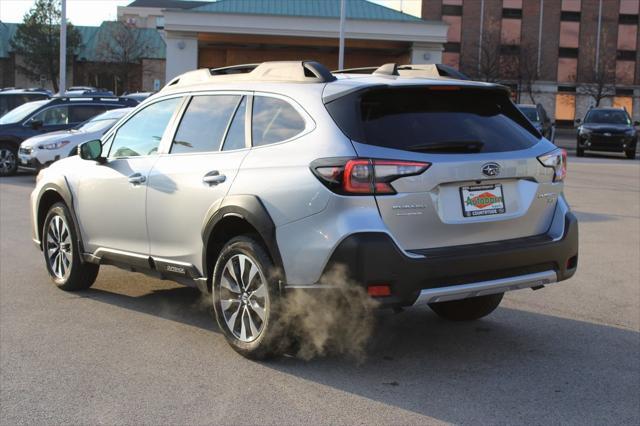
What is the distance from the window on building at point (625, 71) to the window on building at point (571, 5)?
642cm

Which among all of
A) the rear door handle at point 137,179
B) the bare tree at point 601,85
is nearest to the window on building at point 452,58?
the bare tree at point 601,85

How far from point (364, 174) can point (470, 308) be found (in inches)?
82.6

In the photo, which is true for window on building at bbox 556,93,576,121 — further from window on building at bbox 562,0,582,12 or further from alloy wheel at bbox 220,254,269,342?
alloy wheel at bbox 220,254,269,342

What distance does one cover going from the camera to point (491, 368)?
497 centimetres

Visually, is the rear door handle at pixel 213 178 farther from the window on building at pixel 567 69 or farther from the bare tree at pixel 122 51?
the window on building at pixel 567 69

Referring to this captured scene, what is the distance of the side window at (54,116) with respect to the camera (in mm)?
18734

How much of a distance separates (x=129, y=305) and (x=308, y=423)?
9.69ft

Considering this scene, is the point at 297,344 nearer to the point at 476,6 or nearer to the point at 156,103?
the point at 156,103

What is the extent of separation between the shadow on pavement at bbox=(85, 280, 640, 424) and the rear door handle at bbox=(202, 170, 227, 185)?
1.19 metres

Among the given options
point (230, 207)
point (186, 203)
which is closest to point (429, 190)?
point (230, 207)

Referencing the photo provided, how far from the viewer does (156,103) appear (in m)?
6.25

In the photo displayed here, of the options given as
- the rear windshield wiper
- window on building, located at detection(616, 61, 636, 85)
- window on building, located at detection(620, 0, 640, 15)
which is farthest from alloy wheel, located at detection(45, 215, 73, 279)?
window on building, located at detection(620, 0, 640, 15)

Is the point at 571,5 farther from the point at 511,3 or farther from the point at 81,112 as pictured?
the point at 81,112

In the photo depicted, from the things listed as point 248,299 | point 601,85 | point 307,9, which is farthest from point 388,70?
point 601,85
